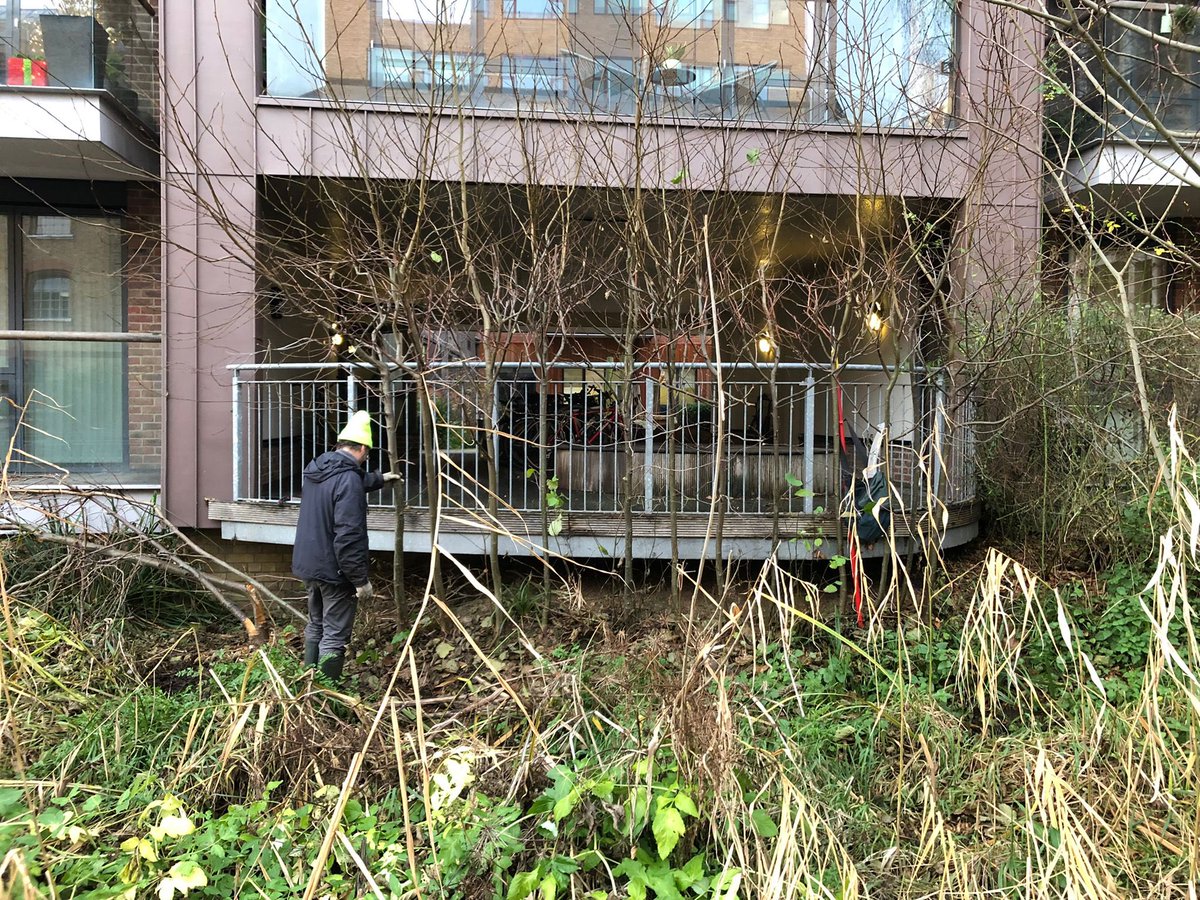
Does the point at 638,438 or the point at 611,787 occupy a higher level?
the point at 638,438

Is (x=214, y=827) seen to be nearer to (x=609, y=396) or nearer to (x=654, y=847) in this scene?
(x=654, y=847)

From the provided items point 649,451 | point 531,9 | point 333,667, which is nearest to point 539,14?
point 531,9

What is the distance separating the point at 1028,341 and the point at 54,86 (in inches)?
338

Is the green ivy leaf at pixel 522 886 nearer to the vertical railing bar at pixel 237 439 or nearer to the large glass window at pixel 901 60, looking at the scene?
the vertical railing bar at pixel 237 439

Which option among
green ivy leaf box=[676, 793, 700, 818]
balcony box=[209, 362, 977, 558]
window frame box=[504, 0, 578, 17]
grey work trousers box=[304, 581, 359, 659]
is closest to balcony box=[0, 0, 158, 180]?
balcony box=[209, 362, 977, 558]

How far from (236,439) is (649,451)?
139 inches

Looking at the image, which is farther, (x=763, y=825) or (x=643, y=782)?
(x=643, y=782)

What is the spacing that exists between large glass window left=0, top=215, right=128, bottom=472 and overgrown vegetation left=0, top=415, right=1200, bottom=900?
11.5 feet

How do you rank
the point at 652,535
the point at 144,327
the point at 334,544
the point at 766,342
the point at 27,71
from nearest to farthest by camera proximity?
the point at 334,544 → the point at 766,342 → the point at 652,535 → the point at 27,71 → the point at 144,327

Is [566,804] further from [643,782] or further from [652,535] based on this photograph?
[652,535]

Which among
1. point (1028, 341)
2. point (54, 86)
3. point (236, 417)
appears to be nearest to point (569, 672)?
point (236, 417)

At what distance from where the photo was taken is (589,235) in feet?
24.4

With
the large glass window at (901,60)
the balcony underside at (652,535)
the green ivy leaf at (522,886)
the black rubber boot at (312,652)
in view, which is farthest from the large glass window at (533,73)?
the green ivy leaf at (522,886)

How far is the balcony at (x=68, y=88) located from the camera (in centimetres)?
664
